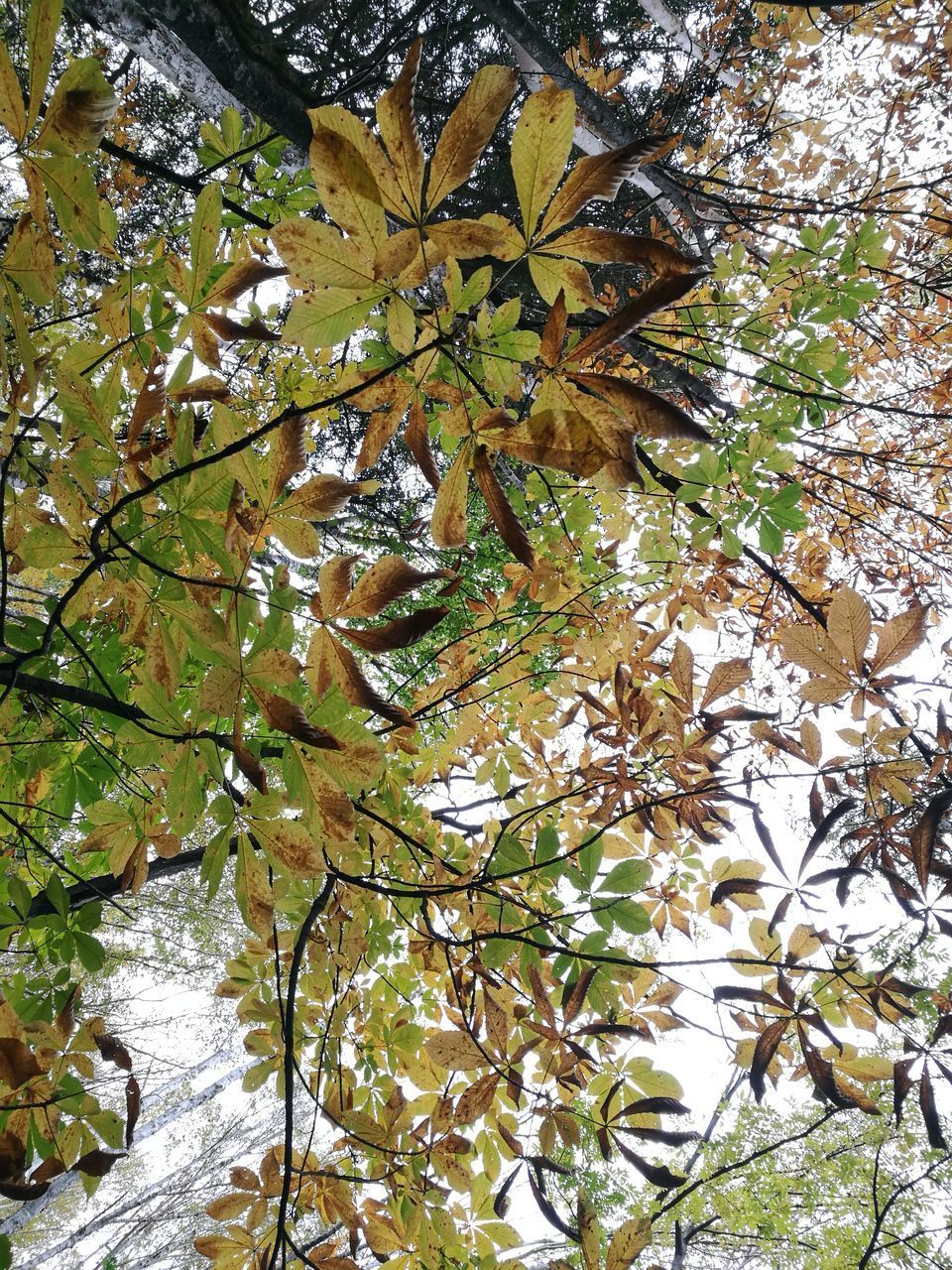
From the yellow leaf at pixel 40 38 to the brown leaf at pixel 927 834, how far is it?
1226mm

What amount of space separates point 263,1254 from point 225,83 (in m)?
2.46

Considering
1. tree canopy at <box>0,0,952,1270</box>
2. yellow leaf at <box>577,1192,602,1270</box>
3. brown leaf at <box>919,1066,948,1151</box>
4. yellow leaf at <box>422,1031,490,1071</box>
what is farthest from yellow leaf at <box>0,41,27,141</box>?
yellow leaf at <box>577,1192,602,1270</box>

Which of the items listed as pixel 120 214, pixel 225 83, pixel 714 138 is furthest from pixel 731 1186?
pixel 120 214

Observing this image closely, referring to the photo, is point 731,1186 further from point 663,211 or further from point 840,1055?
point 663,211

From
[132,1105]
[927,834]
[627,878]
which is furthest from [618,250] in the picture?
[132,1105]

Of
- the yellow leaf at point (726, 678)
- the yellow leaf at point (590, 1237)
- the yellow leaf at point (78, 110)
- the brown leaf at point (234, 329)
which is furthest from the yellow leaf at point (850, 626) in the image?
the yellow leaf at point (590, 1237)

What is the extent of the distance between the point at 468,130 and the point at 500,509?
291 millimetres

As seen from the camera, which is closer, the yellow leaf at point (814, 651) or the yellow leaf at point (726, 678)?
the yellow leaf at point (814, 651)

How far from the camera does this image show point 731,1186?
4.92 m

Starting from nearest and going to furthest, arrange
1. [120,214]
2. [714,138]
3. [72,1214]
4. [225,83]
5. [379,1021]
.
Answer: [225,83], [379,1021], [120,214], [714,138], [72,1214]

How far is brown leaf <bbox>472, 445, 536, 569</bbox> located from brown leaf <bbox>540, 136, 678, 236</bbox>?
0.19m

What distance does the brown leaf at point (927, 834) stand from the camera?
32.0 inches

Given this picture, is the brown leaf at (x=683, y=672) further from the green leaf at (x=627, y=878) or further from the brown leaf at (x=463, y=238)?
the brown leaf at (x=463, y=238)

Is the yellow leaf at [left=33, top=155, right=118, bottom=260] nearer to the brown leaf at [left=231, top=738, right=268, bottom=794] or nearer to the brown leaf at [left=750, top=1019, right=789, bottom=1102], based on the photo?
the brown leaf at [left=231, top=738, right=268, bottom=794]
